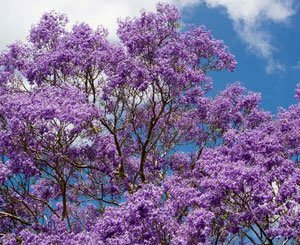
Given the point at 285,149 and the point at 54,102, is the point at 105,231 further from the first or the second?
the point at 285,149

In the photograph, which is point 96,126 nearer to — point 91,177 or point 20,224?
point 91,177

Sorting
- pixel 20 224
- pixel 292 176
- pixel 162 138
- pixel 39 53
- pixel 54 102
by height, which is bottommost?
pixel 292 176

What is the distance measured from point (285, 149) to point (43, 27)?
38.9 feet

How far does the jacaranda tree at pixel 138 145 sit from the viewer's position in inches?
733

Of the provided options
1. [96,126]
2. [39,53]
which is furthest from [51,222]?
[39,53]

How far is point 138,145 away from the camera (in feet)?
94.4

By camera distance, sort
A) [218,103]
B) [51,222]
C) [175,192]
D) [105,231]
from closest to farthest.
→ [105,231] < [175,192] < [51,222] < [218,103]

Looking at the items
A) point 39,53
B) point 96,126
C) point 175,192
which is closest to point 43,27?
point 39,53

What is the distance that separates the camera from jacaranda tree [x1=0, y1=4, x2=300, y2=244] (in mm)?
18625

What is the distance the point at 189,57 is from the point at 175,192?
25.2ft

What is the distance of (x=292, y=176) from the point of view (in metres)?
19.3

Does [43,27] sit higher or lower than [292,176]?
higher

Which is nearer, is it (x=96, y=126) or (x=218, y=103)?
(x=96, y=126)

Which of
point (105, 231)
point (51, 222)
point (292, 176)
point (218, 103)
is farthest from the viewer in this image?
point (218, 103)
